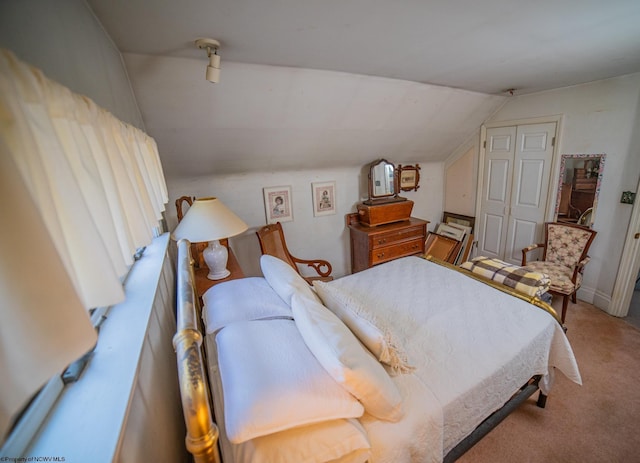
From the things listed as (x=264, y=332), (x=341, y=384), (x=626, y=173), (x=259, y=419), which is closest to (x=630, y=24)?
(x=626, y=173)

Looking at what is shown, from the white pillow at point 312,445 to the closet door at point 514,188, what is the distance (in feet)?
11.5

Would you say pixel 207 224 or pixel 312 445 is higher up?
pixel 207 224

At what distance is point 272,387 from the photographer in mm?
870

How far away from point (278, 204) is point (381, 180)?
1363 millimetres

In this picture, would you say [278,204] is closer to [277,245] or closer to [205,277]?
[277,245]

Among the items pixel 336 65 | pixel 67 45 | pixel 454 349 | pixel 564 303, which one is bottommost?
pixel 564 303

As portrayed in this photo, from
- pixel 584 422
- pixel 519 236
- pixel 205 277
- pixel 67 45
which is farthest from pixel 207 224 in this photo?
pixel 519 236

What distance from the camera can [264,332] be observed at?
3.79ft

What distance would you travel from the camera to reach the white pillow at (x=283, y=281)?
1.43 meters

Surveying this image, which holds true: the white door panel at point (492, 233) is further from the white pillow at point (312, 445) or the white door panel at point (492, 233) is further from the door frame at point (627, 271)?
the white pillow at point (312, 445)

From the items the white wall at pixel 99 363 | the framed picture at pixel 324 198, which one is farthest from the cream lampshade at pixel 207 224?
the framed picture at pixel 324 198

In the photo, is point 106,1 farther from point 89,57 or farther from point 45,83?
point 45,83

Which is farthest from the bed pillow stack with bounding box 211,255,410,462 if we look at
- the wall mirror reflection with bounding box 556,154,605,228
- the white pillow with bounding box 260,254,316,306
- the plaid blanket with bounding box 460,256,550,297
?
the wall mirror reflection with bounding box 556,154,605,228

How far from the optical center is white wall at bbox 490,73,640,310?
96.7 inches
